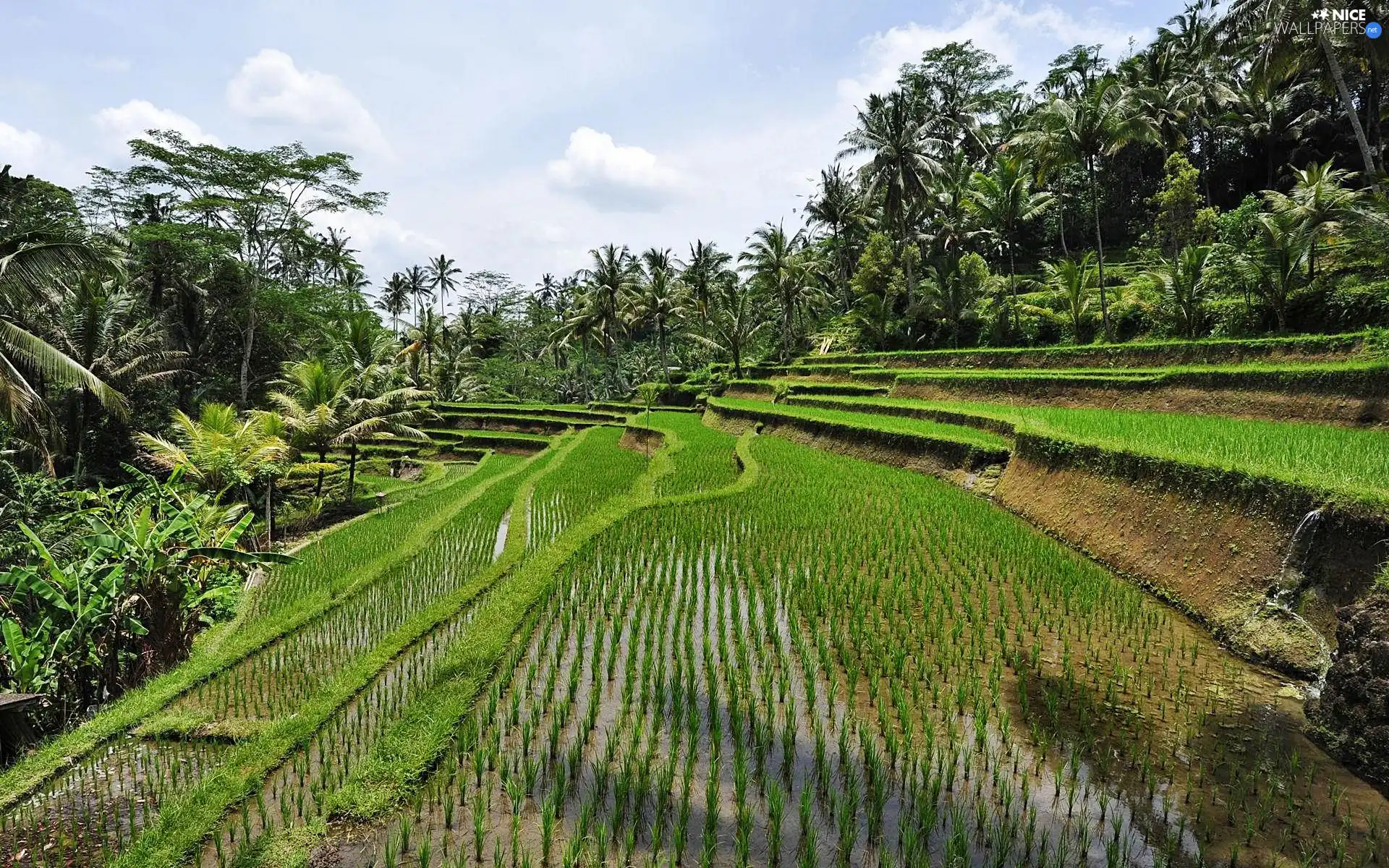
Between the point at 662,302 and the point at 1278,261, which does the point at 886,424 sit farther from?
the point at 662,302

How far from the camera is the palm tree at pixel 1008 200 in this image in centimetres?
2550

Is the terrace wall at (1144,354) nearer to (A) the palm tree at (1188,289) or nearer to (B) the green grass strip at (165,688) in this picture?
(A) the palm tree at (1188,289)

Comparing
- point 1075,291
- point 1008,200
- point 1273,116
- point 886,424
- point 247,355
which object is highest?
point 1273,116

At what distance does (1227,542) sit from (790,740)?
466cm

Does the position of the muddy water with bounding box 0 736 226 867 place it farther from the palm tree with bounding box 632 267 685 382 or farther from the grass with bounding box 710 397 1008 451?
the palm tree with bounding box 632 267 685 382

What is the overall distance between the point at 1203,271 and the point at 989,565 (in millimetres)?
16207

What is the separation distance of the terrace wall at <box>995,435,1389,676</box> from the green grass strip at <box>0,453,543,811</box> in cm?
849

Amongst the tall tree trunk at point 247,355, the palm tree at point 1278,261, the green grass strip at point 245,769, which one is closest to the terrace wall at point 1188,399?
the palm tree at point 1278,261

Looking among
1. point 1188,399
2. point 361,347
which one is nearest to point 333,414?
point 361,347

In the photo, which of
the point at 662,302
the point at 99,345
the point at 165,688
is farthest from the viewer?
the point at 662,302

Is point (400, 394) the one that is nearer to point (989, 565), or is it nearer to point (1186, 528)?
point (989, 565)

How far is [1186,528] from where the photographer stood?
6.34 meters

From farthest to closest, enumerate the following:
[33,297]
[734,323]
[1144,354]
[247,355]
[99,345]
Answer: [734,323] < [247,355] < [99,345] < [1144,354] < [33,297]

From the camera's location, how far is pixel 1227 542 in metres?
5.82
